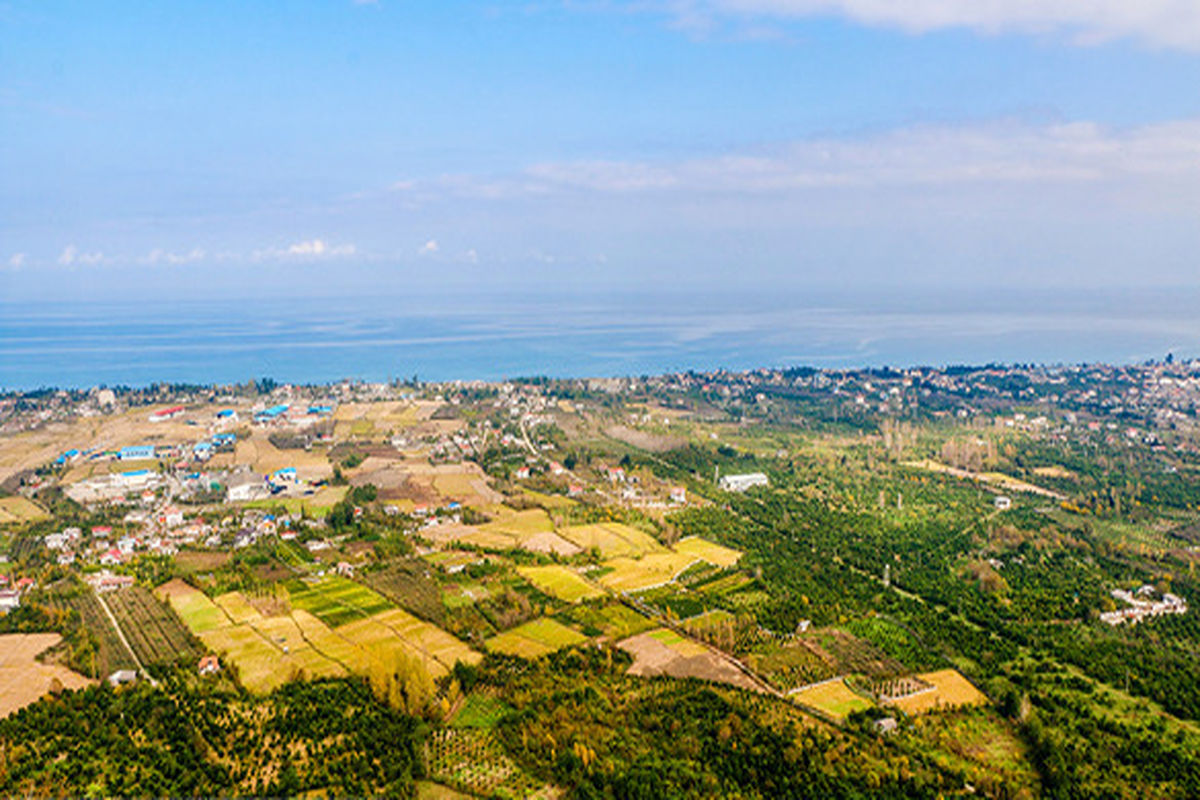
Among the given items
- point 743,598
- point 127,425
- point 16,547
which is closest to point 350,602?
point 743,598

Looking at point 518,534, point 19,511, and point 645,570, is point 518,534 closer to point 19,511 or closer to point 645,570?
point 645,570

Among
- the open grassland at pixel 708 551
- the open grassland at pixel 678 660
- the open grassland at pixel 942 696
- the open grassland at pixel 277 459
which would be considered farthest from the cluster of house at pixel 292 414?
the open grassland at pixel 942 696

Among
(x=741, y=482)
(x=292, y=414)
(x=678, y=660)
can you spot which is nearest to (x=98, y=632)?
(x=678, y=660)

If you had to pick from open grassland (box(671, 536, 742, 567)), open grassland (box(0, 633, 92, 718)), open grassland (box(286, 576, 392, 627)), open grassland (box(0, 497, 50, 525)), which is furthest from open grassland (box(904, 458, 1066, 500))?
open grassland (box(0, 497, 50, 525))

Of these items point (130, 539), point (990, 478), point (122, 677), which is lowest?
point (990, 478)

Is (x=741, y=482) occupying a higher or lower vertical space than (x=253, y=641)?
lower

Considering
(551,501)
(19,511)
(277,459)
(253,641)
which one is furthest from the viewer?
(277,459)
